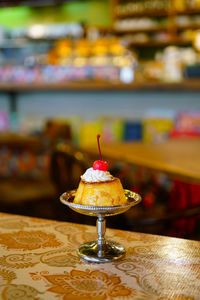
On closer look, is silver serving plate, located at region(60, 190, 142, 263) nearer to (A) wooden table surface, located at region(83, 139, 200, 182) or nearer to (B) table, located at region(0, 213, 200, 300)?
(B) table, located at region(0, 213, 200, 300)

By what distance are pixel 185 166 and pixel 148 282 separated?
1.24 m

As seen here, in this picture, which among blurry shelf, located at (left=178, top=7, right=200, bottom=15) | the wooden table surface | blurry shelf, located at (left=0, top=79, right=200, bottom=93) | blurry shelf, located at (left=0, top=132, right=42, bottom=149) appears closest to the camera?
the wooden table surface

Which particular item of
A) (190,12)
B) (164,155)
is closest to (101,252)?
(164,155)

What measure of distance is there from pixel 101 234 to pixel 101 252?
0.04 meters

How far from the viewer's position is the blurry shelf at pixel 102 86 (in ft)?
12.3

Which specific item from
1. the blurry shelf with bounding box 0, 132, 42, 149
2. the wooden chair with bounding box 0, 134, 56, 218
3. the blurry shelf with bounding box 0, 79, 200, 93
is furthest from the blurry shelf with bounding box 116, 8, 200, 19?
the blurry shelf with bounding box 0, 132, 42, 149

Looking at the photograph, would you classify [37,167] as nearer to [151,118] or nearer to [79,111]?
[79,111]

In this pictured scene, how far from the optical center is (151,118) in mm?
4195

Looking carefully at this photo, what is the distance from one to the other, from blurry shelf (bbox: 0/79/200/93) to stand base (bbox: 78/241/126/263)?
299 centimetres

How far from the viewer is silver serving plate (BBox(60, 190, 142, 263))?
846 millimetres

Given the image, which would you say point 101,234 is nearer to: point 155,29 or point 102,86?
point 102,86

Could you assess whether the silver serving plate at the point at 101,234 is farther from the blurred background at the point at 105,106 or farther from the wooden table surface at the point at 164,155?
the wooden table surface at the point at 164,155

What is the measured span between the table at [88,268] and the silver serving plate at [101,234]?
2 cm

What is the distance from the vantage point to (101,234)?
2.95 feet
